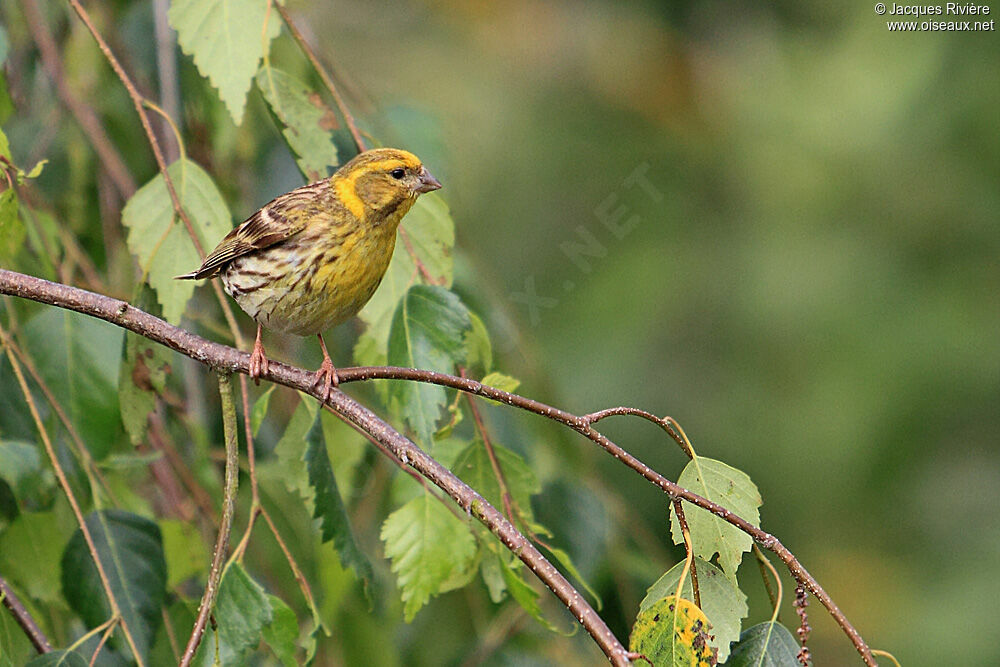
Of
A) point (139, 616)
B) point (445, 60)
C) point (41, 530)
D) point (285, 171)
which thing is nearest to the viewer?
point (139, 616)

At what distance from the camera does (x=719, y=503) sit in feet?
7.31

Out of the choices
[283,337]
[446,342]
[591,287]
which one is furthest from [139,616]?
[591,287]

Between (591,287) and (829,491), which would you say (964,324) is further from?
(591,287)

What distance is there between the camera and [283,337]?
454 centimetres

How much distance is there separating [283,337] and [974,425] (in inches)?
232

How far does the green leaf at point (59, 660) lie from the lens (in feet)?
8.14

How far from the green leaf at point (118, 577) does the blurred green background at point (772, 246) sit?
4841 millimetres

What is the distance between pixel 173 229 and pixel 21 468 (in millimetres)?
772

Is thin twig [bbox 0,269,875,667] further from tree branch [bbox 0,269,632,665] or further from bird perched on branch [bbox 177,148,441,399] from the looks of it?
bird perched on branch [bbox 177,148,441,399]

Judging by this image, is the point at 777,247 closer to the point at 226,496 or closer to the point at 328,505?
the point at 328,505

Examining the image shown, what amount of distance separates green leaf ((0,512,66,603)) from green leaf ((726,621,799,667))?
6.23 ft

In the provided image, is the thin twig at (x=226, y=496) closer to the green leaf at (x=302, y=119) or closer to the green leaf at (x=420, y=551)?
the green leaf at (x=420, y=551)

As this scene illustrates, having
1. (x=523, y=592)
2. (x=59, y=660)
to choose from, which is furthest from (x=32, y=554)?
(x=523, y=592)

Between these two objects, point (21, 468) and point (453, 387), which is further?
point (21, 468)
